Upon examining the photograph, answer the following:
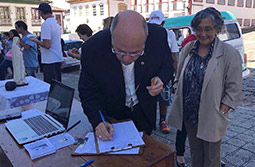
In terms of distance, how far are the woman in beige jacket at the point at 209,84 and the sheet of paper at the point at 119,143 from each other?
2.32 feet

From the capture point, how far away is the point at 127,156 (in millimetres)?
1146

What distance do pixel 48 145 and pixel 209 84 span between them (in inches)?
48.5

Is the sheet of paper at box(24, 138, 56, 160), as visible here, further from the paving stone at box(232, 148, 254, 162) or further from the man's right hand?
the paving stone at box(232, 148, 254, 162)

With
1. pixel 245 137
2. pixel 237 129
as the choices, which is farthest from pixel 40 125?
pixel 237 129

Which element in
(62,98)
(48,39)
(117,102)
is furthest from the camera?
(48,39)

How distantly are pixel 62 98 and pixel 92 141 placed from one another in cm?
55

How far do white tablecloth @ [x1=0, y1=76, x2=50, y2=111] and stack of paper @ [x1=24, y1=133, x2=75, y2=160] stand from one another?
1363 millimetres

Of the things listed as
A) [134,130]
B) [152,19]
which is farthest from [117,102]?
[152,19]

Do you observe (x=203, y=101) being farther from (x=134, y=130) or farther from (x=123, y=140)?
(x=123, y=140)

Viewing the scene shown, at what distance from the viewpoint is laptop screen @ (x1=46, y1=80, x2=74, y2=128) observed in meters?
1.59

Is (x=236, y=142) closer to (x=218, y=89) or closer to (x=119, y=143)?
(x=218, y=89)

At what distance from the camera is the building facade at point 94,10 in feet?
92.8

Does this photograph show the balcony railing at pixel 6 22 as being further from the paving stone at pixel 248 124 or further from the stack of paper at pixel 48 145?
the stack of paper at pixel 48 145

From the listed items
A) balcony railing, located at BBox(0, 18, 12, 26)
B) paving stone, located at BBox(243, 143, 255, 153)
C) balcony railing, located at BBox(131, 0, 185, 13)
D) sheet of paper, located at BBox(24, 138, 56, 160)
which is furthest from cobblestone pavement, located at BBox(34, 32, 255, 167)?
balcony railing, located at BBox(0, 18, 12, 26)
